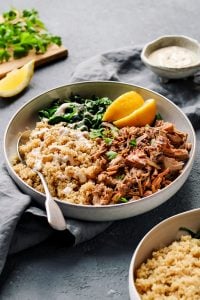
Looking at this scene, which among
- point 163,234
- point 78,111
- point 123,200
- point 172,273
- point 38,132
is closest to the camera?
point 172,273

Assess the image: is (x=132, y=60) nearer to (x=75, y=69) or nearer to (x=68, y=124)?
(x=75, y=69)

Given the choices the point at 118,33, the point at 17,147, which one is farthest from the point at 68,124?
the point at 118,33

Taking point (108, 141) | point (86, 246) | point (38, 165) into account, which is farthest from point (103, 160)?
point (86, 246)

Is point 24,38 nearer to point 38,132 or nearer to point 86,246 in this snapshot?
point 38,132

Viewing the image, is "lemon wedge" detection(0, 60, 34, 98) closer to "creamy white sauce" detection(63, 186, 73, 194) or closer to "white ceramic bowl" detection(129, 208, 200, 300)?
"creamy white sauce" detection(63, 186, 73, 194)

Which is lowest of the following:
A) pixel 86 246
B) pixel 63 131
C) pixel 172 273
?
pixel 86 246

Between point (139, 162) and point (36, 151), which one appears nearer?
point (139, 162)

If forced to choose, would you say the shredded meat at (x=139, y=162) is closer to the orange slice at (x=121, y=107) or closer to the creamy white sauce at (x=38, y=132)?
the orange slice at (x=121, y=107)
